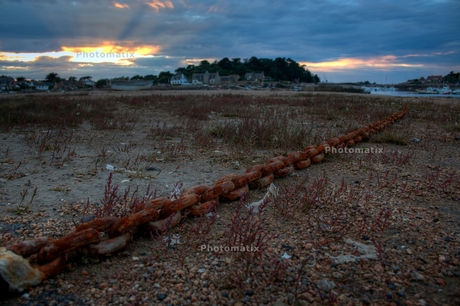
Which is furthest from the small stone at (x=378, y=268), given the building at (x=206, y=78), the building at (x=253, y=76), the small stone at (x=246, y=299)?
the building at (x=253, y=76)

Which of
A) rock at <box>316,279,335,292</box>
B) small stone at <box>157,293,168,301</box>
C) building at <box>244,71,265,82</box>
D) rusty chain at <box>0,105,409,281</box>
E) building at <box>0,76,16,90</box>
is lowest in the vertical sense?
→ small stone at <box>157,293,168,301</box>

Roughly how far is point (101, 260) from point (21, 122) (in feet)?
23.5

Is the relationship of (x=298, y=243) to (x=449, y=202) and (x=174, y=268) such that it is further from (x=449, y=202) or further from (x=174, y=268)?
(x=449, y=202)

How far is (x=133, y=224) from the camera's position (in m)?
2.06

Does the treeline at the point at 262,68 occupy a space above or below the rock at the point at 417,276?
above

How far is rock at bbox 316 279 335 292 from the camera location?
1.85m

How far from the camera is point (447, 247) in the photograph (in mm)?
2264

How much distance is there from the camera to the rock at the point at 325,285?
185 centimetres

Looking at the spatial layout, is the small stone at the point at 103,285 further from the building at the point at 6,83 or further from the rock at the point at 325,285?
the building at the point at 6,83

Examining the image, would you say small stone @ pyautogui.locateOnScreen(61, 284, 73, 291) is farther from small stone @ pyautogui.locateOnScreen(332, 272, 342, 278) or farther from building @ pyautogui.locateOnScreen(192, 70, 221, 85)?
building @ pyautogui.locateOnScreen(192, 70, 221, 85)

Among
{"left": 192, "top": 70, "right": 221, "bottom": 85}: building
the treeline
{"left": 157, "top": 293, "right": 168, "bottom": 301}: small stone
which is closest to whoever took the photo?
{"left": 157, "top": 293, "right": 168, "bottom": 301}: small stone

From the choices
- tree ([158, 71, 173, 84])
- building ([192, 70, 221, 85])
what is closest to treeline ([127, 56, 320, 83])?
tree ([158, 71, 173, 84])

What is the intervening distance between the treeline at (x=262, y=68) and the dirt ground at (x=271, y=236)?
97.8 metres

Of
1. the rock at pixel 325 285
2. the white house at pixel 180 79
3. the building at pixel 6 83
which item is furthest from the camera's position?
the white house at pixel 180 79
